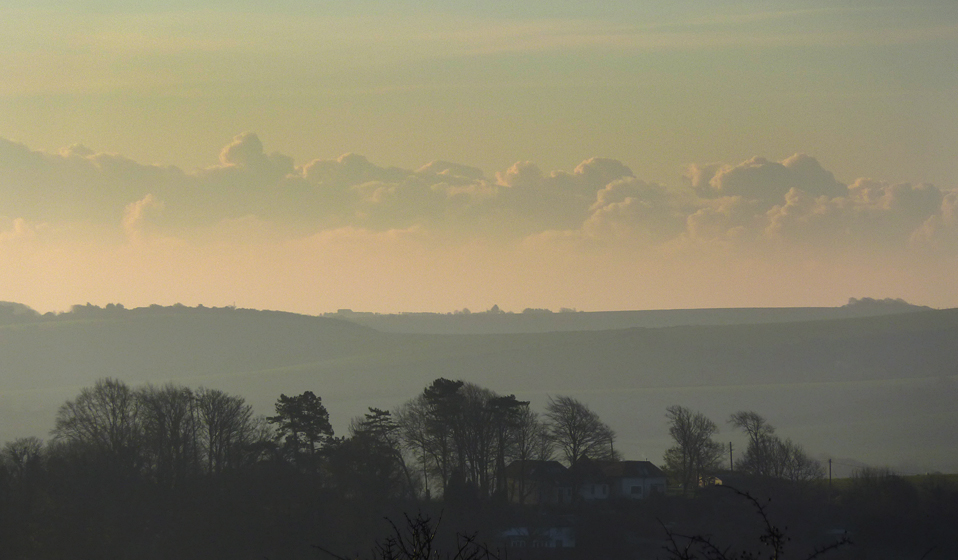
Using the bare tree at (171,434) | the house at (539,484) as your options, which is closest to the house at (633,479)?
the house at (539,484)

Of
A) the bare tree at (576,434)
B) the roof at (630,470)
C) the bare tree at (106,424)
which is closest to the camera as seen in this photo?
the bare tree at (106,424)

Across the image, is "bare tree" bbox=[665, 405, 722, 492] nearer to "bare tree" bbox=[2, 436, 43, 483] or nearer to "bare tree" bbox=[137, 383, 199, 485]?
"bare tree" bbox=[137, 383, 199, 485]

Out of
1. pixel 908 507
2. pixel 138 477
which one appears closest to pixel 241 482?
pixel 138 477

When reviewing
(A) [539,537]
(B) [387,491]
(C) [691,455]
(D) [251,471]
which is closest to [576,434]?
(C) [691,455]

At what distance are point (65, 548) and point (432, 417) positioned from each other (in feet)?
134

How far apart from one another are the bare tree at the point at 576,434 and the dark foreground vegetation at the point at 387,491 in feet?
0.60

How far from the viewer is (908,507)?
92750 millimetres

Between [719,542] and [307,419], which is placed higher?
[307,419]

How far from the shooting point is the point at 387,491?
83.5 metres

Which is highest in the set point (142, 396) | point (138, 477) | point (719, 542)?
point (142, 396)

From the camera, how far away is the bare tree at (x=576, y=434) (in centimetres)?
10288

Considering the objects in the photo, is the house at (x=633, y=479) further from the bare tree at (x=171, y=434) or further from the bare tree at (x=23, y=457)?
the bare tree at (x=23, y=457)

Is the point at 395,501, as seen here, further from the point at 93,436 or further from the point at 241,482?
the point at 93,436

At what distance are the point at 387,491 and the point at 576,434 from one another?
83.9 ft
